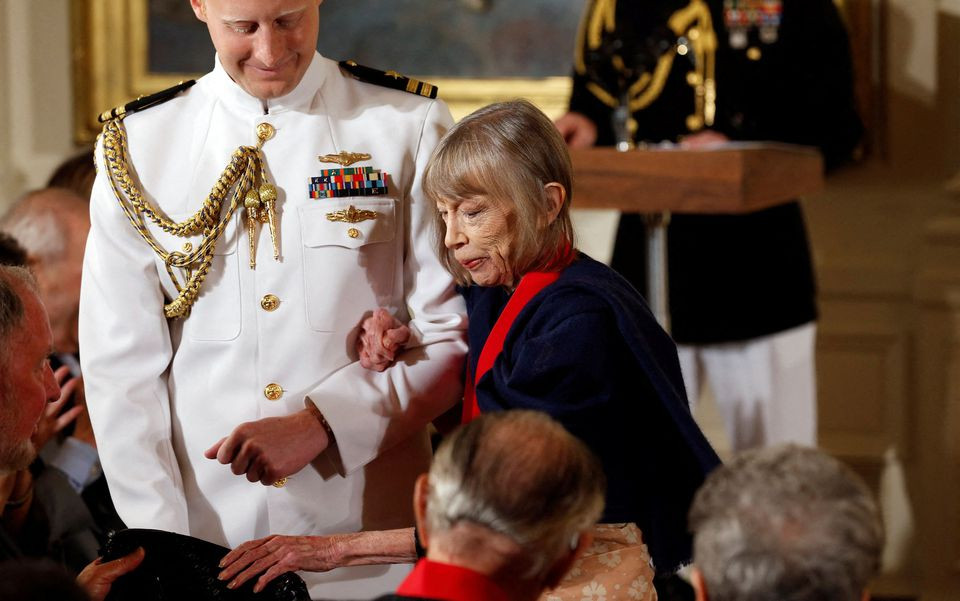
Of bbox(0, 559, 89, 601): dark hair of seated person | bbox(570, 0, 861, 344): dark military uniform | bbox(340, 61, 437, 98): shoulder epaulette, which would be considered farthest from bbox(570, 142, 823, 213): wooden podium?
bbox(0, 559, 89, 601): dark hair of seated person

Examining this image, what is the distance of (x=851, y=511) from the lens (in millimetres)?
1256

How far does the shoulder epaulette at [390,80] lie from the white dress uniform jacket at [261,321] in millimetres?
50

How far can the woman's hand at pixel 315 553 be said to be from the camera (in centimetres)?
192

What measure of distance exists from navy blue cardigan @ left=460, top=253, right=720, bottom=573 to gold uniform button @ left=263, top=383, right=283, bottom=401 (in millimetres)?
372

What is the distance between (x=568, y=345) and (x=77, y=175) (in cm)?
237

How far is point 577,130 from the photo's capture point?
12.3ft

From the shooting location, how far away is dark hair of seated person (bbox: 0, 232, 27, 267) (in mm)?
2842

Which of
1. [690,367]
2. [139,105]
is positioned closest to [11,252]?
[139,105]

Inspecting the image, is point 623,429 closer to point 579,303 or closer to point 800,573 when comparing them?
point 579,303

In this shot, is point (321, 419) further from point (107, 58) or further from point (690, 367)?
point (107, 58)

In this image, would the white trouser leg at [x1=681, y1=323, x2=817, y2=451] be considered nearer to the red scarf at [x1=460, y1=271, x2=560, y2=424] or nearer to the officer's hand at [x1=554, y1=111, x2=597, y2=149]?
the officer's hand at [x1=554, y1=111, x2=597, y2=149]

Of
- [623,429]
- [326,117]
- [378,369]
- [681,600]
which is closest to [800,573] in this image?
[623,429]

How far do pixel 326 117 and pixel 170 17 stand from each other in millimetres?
2946

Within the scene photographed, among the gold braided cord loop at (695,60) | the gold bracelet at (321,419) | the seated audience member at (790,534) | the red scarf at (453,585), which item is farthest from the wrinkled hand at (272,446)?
the gold braided cord loop at (695,60)
